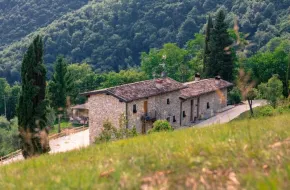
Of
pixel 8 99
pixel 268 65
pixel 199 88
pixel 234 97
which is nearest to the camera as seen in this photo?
pixel 199 88

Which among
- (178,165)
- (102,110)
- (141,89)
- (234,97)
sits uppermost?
(178,165)

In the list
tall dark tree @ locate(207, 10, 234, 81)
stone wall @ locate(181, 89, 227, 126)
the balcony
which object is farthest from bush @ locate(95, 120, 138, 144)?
tall dark tree @ locate(207, 10, 234, 81)

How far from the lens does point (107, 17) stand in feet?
342

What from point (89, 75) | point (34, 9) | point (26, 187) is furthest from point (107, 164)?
point (34, 9)

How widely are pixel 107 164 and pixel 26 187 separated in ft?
4.23

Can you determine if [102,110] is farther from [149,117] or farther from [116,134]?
[116,134]

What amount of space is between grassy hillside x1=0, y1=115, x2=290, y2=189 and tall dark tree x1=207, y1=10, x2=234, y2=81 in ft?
137

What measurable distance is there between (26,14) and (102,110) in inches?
3749

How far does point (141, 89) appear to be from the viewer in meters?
34.2

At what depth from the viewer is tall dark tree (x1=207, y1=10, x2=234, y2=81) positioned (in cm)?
4903

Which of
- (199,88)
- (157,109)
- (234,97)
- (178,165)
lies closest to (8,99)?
(234,97)

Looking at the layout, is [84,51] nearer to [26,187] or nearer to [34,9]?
[34,9]

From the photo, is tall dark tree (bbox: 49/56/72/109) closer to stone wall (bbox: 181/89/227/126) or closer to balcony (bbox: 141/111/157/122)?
stone wall (bbox: 181/89/227/126)

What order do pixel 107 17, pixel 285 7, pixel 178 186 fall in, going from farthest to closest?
1. pixel 107 17
2. pixel 285 7
3. pixel 178 186
